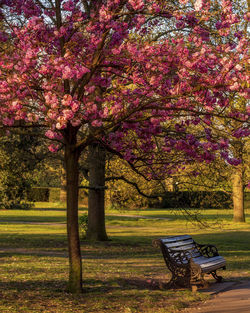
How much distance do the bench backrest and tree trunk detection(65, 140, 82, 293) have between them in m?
1.99

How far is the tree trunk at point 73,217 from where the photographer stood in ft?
33.2

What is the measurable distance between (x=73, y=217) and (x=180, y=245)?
118 inches

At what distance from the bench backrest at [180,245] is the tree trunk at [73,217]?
1.99 m

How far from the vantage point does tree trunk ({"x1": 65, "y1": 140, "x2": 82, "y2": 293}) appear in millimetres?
Result: 10125

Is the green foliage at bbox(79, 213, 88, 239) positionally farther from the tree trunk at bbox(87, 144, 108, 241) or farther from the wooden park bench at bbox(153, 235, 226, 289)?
the wooden park bench at bbox(153, 235, 226, 289)

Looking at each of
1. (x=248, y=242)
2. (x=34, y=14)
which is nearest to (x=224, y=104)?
(x=34, y=14)

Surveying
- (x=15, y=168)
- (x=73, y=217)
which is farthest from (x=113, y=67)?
(x=15, y=168)

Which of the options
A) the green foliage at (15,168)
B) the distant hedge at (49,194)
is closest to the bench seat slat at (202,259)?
the green foliage at (15,168)

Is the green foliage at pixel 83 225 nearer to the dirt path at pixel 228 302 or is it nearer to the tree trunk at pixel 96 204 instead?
the tree trunk at pixel 96 204

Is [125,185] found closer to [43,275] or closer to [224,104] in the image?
[43,275]

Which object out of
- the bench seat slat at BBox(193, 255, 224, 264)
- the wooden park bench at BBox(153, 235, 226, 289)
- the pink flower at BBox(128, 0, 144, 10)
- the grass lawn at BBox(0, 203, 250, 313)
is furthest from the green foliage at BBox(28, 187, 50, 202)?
the pink flower at BBox(128, 0, 144, 10)

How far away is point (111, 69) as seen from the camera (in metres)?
10.6

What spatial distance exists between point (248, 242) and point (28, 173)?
10.9 m

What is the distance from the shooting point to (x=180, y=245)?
39.7ft
